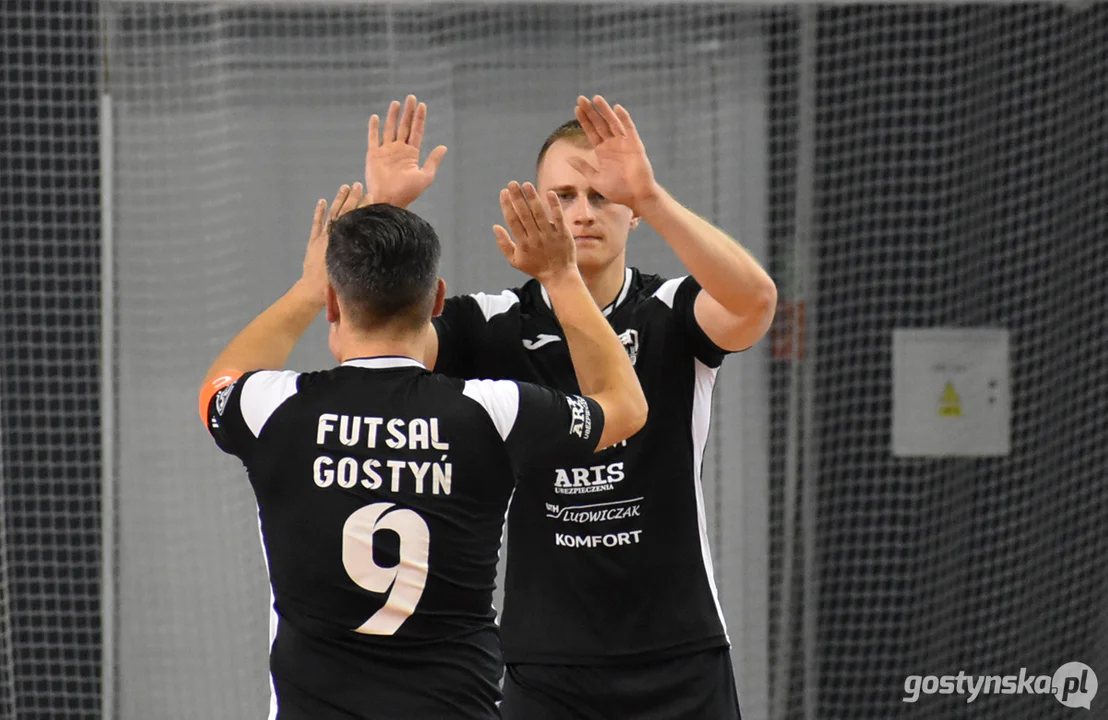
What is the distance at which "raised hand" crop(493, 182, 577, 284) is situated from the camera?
1765mm

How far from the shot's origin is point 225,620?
452 cm

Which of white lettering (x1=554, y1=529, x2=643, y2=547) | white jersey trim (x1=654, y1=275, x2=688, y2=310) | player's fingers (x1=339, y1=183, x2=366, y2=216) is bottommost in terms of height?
white lettering (x1=554, y1=529, x2=643, y2=547)

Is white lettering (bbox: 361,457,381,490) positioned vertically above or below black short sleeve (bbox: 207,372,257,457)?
below

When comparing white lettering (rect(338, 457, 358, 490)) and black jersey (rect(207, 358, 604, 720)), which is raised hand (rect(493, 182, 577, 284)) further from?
white lettering (rect(338, 457, 358, 490))

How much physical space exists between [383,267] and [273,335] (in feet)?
1.10

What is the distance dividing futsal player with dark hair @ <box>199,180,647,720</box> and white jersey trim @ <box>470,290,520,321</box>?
21.8 inches

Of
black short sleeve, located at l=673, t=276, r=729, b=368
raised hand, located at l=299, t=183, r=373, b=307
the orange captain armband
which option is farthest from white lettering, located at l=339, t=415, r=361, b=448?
black short sleeve, located at l=673, t=276, r=729, b=368

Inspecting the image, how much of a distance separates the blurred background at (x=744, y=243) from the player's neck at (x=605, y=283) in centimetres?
240

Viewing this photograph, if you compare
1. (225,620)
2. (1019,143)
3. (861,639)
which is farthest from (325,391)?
(1019,143)

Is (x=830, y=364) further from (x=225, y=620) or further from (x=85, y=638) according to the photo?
(x=85, y=638)

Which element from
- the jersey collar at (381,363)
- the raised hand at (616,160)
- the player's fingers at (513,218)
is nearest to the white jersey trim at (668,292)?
the raised hand at (616,160)

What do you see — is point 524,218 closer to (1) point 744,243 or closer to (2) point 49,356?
(1) point 744,243

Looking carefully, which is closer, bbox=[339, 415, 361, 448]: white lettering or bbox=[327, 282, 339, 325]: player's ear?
bbox=[339, 415, 361, 448]: white lettering

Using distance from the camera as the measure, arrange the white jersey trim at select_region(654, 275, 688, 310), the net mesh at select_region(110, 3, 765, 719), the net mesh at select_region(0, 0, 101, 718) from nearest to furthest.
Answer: the white jersey trim at select_region(654, 275, 688, 310) < the net mesh at select_region(0, 0, 101, 718) < the net mesh at select_region(110, 3, 765, 719)
